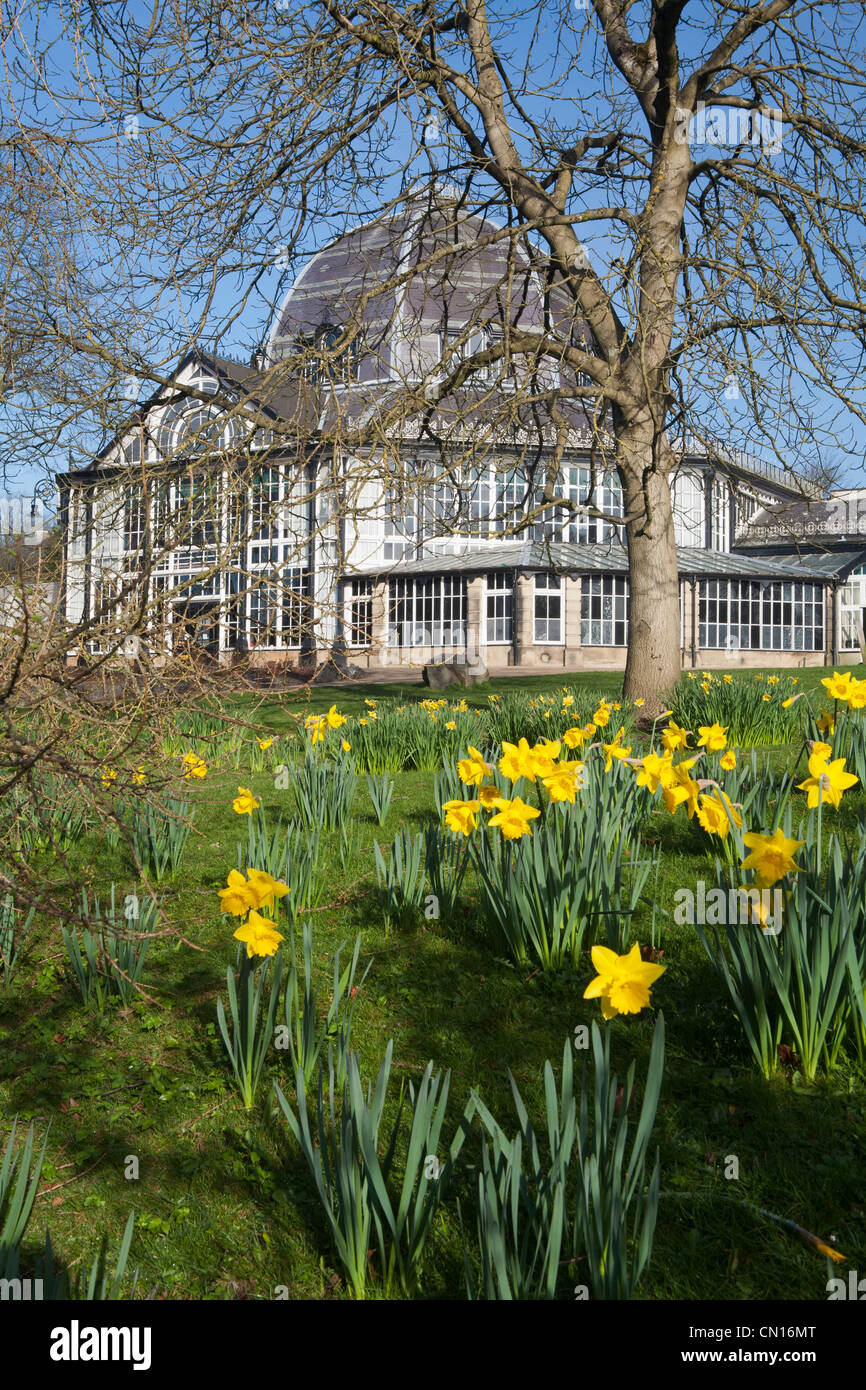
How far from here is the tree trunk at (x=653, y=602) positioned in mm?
9656

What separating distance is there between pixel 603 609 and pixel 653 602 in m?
18.3

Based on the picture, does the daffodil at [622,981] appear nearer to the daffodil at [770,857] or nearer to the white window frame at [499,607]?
the daffodil at [770,857]

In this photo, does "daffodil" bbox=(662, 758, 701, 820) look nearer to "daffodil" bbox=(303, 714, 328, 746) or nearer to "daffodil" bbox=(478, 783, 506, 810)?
"daffodil" bbox=(478, 783, 506, 810)

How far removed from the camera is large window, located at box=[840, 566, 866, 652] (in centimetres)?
3278

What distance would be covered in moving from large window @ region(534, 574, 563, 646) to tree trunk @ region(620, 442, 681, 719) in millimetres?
17110

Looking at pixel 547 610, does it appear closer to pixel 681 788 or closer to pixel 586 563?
pixel 586 563

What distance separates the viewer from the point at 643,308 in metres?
8.22

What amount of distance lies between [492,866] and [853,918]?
1246 millimetres

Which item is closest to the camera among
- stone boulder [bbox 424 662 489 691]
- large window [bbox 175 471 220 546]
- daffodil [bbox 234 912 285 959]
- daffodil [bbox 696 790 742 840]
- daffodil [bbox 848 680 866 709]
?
daffodil [bbox 234 912 285 959]

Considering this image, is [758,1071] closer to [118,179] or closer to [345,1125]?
[345,1125]

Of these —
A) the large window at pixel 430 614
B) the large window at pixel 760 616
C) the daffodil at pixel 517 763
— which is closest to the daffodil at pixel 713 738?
the daffodil at pixel 517 763

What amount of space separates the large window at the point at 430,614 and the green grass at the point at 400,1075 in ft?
78.7

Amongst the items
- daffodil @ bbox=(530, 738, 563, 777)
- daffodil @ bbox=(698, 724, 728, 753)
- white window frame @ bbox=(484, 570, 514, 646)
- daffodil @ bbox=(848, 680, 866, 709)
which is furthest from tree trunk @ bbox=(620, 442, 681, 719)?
white window frame @ bbox=(484, 570, 514, 646)
